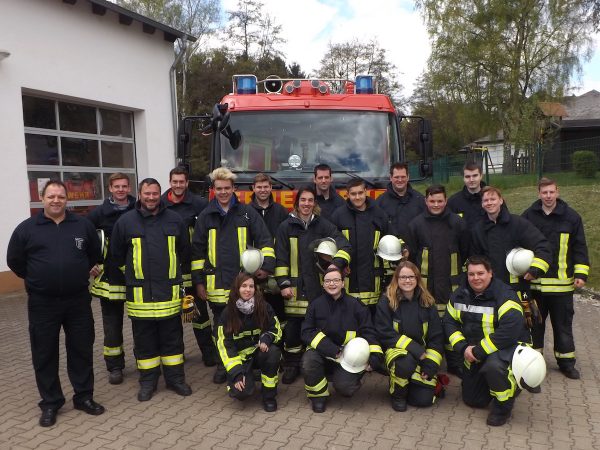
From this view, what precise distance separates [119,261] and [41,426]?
1.33 meters

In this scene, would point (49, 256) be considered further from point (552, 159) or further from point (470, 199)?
point (552, 159)

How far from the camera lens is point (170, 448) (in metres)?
3.67

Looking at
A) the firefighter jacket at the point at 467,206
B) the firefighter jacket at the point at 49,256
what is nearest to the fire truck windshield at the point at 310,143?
the firefighter jacket at the point at 467,206

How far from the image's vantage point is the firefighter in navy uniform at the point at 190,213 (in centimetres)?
510

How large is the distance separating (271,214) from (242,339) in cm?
124

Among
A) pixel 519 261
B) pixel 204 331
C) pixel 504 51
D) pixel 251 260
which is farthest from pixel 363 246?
pixel 504 51

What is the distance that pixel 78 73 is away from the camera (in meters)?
9.86

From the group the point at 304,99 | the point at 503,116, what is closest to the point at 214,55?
the point at 503,116

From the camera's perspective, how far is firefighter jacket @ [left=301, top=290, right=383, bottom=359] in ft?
14.3

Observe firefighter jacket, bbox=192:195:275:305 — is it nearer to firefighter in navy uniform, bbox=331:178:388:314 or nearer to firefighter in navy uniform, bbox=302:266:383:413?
firefighter in navy uniform, bbox=302:266:383:413

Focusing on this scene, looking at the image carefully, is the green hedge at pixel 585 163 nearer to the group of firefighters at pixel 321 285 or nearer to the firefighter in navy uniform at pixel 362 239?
the group of firefighters at pixel 321 285

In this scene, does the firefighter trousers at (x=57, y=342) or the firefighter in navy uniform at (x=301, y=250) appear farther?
the firefighter in navy uniform at (x=301, y=250)

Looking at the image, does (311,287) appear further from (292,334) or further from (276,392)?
(276,392)

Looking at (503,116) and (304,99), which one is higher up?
(503,116)
